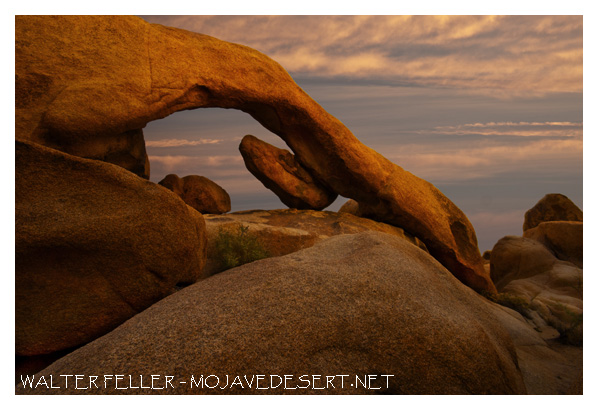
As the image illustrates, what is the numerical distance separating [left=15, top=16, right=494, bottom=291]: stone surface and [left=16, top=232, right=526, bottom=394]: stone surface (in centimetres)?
496

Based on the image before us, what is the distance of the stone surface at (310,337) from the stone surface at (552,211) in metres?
21.1

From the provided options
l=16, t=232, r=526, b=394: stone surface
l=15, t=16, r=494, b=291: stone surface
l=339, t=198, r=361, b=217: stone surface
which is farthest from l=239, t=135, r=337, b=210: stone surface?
l=16, t=232, r=526, b=394: stone surface

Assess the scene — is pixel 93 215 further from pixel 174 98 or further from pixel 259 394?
pixel 174 98

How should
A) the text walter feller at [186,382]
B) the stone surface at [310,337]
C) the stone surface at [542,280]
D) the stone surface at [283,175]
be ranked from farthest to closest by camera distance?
the stone surface at [283,175], the stone surface at [542,280], the stone surface at [310,337], the text walter feller at [186,382]

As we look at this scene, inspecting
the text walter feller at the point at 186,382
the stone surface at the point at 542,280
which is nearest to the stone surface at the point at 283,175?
the stone surface at the point at 542,280

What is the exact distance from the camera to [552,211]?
25.0m

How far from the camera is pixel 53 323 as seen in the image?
6.19 metres

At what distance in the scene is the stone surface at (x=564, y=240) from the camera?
1958cm

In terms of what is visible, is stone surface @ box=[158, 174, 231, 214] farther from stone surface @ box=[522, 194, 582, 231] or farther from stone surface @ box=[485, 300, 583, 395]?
stone surface @ box=[522, 194, 582, 231]

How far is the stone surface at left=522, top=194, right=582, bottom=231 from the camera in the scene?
24.0 metres

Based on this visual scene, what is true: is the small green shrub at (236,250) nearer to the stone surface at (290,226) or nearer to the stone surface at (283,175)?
the stone surface at (290,226)

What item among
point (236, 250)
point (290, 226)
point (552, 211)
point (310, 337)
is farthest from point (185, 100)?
point (552, 211)

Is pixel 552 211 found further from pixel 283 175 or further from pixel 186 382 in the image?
pixel 186 382

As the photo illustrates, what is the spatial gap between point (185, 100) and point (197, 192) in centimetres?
442
